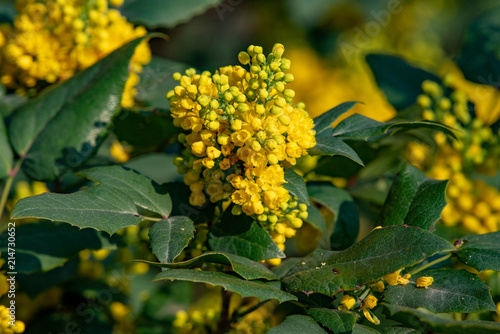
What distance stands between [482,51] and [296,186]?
1.34m

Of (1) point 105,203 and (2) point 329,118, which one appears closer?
(1) point 105,203

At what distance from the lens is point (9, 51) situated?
5.58 ft

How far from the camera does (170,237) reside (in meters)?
1.07

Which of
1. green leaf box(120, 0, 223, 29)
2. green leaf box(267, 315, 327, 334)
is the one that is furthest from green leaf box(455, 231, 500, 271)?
green leaf box(120, 0, 223, 29)

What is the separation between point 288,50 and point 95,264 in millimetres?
2872

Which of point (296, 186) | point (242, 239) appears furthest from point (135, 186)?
point (296, 186)

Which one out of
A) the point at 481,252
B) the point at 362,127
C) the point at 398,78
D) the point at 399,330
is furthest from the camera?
the point at 398,78

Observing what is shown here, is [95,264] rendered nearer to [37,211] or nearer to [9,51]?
[9,51]

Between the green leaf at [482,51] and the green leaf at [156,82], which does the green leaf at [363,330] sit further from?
the green leaf at [482,51]

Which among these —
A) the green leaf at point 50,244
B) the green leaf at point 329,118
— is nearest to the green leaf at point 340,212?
the green leaf at point 329,118

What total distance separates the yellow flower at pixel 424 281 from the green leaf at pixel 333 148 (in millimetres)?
283

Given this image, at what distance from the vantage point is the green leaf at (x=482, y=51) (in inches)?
78.7

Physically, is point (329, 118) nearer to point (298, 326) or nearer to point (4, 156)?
point (298, 326)

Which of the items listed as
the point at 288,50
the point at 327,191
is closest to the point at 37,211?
the point at 327,191
